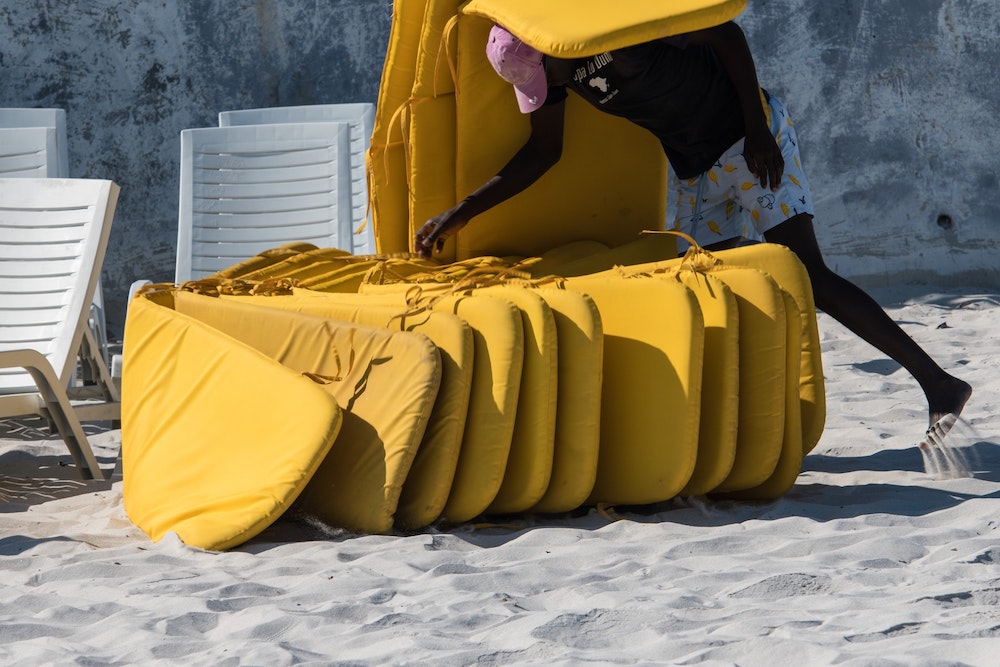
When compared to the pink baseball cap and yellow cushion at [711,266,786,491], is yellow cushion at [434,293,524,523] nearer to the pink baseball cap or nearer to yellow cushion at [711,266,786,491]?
yellow cushion at [711,266,786,491]

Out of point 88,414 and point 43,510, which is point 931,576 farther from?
point 88,414

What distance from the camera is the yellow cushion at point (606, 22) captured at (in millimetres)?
3049

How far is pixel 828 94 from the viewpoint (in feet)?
22.3

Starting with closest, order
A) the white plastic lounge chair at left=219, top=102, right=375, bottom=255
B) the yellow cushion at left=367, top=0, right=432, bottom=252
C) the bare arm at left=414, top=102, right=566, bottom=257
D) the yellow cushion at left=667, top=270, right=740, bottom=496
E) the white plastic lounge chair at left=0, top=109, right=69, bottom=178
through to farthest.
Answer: the yellow cushion at left=667, top=270, right=740, bottom=496 < the bare arm at left=414, top=102, right=566, bottom=257 < the yellow cushion at left=367, top=0, right=432, bottom=252 < the white plastic lounge chair at left=219, top=102, right=375, bottom=255 < the white plastic lounge chair at left=0, top=109, right=69, bottom=178

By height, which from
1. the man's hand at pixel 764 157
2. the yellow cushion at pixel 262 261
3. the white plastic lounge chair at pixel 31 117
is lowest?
the yellow cushion at pixel 262 261

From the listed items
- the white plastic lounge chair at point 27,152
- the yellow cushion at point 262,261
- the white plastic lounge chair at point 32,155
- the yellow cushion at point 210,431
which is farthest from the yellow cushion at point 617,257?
the white plastic lounge chair at point 27,152

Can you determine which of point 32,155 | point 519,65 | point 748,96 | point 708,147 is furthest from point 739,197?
point 32,155

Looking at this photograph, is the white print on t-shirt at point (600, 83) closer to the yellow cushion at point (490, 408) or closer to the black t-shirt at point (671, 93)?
the black t-shirt at point (671, 93)

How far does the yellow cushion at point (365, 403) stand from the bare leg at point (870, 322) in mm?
1128

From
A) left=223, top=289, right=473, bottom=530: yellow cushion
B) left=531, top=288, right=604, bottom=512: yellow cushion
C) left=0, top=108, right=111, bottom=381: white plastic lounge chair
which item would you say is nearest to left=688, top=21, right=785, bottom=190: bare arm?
left=531, top=288, right=604, bottom=512: yellow cushion

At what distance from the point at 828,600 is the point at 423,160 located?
6.55ft

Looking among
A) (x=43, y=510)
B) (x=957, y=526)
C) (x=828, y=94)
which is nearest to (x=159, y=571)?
(x=43, y=510)

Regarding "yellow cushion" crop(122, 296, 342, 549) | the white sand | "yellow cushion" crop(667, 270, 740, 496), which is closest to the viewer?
the white sand

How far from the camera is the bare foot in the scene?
10.4 feet
